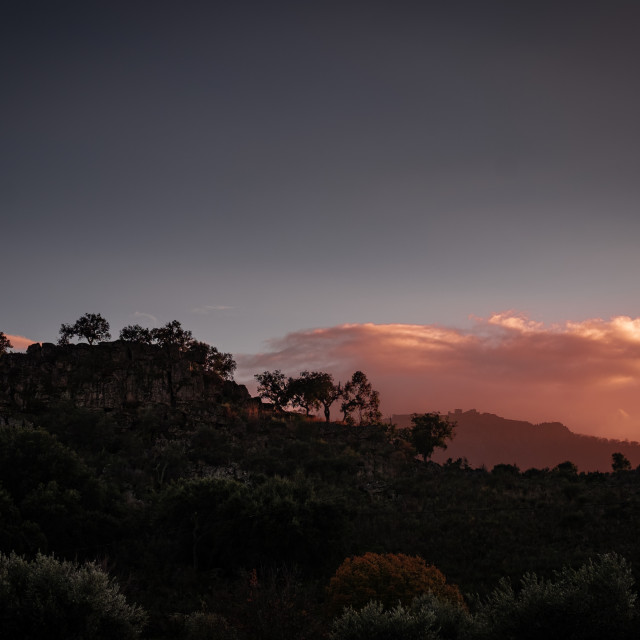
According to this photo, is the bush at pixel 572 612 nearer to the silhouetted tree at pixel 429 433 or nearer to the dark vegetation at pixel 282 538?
the dark vegetation at pixel 282 538

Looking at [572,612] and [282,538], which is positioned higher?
[572,612]

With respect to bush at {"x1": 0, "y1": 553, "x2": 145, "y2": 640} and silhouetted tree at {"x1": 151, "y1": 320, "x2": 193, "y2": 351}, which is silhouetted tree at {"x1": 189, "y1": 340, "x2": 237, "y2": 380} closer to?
silhouetted tree at {"x1": 151, "y1": 320, "x2": 193, "y2": 351}

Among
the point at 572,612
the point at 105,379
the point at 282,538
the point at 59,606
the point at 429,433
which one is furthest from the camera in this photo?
the point at 429,433

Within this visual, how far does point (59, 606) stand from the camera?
18469 mm

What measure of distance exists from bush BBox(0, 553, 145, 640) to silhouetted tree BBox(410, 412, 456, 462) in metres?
82.3

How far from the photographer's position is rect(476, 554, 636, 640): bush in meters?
15.3

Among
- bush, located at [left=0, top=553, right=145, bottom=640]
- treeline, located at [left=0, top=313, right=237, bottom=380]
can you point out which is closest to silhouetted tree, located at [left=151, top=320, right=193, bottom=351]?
treeline, located at [left=0, top=313, right=237, bottom=380]

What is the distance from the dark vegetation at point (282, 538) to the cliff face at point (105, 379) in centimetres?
189

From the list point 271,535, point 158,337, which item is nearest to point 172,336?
point 158,337

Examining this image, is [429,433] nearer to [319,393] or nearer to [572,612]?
[319,393]

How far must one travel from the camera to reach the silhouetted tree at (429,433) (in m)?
97.2

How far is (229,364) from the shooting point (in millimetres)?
96438

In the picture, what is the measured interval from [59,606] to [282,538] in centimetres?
1913

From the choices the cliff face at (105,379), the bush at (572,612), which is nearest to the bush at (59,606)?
the bush at (572,612)
